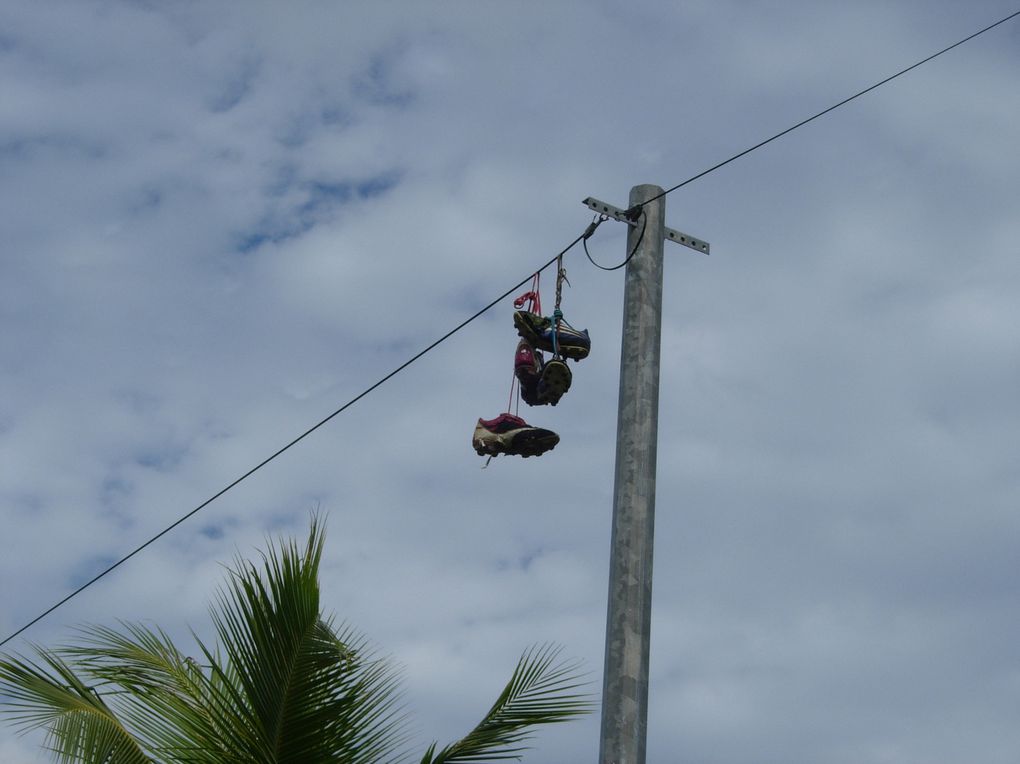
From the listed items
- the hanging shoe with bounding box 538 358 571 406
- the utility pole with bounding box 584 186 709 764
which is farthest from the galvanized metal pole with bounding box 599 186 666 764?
the hanging shoe with bounding box 538 358 571 406

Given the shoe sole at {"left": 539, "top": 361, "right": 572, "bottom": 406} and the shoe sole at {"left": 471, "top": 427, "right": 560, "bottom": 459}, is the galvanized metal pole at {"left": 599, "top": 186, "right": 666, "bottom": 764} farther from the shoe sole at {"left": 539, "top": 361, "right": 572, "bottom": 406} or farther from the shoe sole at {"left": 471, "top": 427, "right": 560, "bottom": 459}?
the shoe sole at {"left": 471, "top": 427, "right": 560, "bottom": 459}

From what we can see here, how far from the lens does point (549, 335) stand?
7391 millimetres

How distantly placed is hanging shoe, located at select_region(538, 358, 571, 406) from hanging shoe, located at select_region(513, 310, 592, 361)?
11cm

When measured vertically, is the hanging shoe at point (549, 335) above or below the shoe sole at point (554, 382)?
above

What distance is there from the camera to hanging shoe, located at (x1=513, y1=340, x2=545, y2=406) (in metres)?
7.38

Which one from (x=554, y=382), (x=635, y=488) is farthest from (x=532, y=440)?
(x=635, y=488)

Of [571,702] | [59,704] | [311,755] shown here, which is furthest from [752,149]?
[59,704]

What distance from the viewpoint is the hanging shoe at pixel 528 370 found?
738cm

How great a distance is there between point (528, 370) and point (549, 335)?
0.70 feet

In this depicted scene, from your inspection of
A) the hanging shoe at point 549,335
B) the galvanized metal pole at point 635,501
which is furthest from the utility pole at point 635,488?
the hanging shoe at point 549,335

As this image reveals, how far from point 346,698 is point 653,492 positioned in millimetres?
1563

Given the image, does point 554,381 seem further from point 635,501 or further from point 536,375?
point 635,501

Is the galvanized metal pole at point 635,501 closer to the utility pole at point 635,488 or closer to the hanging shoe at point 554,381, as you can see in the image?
the utility pole at point 635,488

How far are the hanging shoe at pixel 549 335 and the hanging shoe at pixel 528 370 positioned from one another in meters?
0.05
